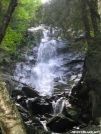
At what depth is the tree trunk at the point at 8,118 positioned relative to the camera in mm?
1944

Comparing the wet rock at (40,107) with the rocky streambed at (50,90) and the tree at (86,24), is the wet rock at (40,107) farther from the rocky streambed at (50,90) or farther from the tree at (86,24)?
the tree at (86,24)

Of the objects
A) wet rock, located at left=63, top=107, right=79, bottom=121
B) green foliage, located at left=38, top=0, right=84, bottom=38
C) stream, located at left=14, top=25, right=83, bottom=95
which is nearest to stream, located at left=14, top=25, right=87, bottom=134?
stream, located at left=14, top=25, right=83, bottom=95

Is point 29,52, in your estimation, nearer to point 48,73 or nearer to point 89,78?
point 48,73

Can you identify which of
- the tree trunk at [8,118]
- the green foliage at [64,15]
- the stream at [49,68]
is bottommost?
the stream at [49,68]

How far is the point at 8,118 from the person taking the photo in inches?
78.4

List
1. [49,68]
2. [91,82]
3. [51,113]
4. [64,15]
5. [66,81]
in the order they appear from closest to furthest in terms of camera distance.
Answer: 1. [64,15]
2. [91,82]
3. [51,113]
4. [66,81]
5. [49,68]

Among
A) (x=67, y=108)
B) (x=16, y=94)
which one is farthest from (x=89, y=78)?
(x=16, y=94)

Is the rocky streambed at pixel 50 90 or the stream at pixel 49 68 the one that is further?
the stream at pixel 49 68

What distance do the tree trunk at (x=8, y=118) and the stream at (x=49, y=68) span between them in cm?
1554

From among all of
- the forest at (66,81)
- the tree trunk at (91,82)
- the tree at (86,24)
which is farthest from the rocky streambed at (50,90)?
the tree at (86,24)

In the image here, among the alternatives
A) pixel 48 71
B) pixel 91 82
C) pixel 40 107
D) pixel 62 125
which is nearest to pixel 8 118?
pixel 62 125

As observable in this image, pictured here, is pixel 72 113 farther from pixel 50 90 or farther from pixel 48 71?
pixel 48 71

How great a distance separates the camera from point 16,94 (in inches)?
590

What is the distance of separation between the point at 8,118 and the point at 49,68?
22.4 metres
